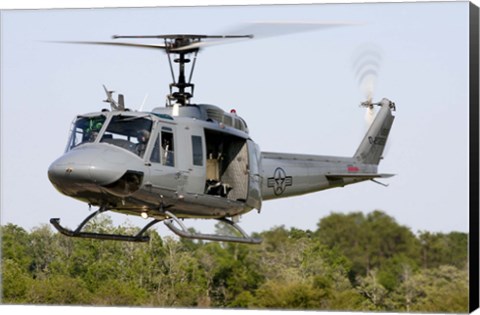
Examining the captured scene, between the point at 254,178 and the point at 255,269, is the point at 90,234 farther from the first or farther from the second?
the point at 255,269

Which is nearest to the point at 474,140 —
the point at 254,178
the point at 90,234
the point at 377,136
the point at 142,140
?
the point at 254,178

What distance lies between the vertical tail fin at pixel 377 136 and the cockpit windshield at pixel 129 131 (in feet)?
16.9

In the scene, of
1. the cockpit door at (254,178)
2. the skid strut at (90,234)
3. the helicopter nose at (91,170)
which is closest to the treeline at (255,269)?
the cockpit door at (254,178)

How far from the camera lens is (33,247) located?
23594mm

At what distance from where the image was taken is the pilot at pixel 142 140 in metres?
13.7

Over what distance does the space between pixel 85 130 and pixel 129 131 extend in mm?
468

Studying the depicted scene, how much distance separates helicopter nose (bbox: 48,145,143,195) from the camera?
13250mm

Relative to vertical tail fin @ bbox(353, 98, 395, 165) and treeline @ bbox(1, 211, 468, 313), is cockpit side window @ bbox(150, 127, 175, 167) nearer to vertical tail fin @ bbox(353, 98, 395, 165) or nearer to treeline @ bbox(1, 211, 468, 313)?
vertical tail fin @ bbox(353, 98, 395, 165)

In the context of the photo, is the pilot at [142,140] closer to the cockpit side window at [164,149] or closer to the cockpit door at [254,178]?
the cockpit side window at [164,149]

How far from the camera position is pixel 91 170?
13227 mm

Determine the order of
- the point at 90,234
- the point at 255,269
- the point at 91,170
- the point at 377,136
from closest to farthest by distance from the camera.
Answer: the point at 91,170
the point at 90,234
the point at 377,136
the point at 255,269

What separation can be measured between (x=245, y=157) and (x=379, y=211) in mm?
7626

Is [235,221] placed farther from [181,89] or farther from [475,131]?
[475,131]

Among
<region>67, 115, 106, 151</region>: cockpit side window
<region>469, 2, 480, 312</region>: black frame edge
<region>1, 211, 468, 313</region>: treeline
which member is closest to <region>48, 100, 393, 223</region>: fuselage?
<region>67, 115, 106, 151</region>: cockpit side window
